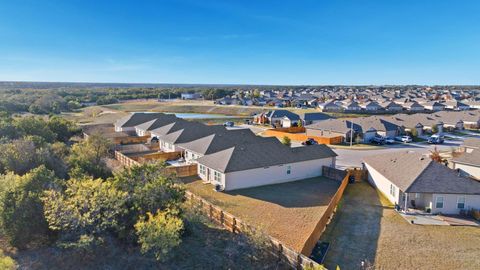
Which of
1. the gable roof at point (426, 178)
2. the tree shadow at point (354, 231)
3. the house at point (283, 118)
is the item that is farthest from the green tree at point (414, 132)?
the tree shadow at point (354, 231)

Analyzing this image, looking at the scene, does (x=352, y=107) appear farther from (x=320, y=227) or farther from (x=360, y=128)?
(x=320, y=227)

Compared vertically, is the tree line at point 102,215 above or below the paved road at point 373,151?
above

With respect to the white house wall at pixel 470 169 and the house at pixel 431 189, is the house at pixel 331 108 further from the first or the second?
the house at pixel 431 189

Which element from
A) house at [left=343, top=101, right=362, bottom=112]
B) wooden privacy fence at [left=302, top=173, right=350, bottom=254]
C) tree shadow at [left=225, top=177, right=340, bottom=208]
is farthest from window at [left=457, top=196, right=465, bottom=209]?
house at [left=343, top=101, right=362, bottom=112]

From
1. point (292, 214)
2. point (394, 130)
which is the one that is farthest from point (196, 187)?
point (394, 130)

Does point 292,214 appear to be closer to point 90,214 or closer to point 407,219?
point 407,219
